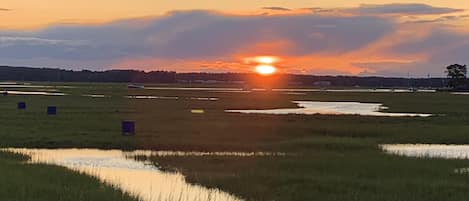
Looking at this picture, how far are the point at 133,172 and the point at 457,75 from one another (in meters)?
165

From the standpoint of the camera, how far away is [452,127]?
46.3m

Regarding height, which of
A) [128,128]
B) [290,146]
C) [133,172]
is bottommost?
[133,172]

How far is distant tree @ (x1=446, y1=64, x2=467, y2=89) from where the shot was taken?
17288 cm

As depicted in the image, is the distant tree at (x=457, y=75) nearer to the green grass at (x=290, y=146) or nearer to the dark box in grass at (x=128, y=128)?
the green grass at (x=290, y=146)

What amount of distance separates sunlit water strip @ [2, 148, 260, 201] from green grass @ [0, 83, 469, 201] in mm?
731

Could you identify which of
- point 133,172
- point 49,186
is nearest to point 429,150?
point 133,172

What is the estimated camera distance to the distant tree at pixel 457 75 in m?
173

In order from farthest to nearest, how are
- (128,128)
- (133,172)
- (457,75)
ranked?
(457,75) → (128,128) → (133,172)

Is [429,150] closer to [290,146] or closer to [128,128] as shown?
[290,146]

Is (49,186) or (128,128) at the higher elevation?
(128,128)

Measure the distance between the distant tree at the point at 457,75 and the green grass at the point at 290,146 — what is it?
123946mm

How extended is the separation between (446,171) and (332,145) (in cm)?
934

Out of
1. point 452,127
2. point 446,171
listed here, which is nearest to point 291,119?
point 452,127

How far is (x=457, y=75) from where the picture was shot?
178m
